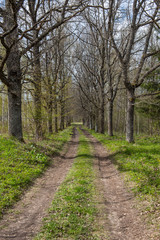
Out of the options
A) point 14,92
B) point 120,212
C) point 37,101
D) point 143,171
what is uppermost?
point 14,92

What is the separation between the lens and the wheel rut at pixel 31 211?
12.2ft

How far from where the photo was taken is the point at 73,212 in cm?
436

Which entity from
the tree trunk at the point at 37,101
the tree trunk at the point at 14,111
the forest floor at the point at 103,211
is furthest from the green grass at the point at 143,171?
the tree trunk at the point at 14,111

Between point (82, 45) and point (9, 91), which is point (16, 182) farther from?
point (82, 45)

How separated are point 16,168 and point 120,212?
4.32m

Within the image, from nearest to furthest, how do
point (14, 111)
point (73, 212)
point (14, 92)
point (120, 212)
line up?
point (73, 212) < point (120, 212) < point (14, 92) < point (14, 111)

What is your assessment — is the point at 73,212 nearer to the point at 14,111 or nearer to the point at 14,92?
the point at 14,111

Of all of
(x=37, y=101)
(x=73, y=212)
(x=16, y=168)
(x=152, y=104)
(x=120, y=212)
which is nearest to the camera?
(x=73, y=212)

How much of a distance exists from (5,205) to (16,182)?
119 centimetres

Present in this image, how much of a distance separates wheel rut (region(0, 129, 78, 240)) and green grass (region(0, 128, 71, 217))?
27cm

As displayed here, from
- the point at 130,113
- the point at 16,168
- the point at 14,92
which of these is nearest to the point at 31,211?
the point at 16,168

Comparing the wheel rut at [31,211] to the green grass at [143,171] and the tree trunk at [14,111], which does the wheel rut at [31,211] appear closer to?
the green grass at [143,171]

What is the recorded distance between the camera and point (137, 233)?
12.0ft

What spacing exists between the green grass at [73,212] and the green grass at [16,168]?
1291 mm
